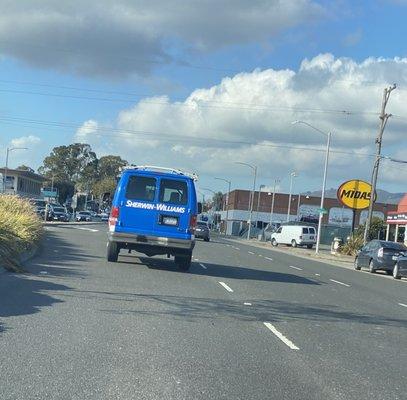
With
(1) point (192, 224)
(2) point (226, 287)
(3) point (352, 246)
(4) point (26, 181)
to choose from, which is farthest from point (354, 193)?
(4) point (26, 181)

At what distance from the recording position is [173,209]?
58.3 feet

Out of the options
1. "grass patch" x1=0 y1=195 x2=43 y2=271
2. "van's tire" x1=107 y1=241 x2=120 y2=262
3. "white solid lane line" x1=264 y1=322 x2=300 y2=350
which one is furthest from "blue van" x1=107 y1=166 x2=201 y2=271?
"white solid lane line" x1=264 y1=322 x2=300 y2=350

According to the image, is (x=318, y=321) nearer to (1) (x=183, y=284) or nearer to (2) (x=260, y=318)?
(2) (x=260, y=318)

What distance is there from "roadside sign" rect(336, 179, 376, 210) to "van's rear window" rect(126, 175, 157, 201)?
115 feet

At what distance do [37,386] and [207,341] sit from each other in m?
3.02

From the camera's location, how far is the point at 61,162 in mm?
126812

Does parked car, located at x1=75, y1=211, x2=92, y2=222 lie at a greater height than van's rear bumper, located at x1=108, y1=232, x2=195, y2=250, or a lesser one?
lesser

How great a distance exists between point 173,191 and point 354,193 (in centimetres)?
3563

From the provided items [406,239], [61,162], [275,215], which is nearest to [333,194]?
[275,215]

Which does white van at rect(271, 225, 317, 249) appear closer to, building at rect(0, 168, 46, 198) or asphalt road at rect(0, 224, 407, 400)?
asphalt road at rect(0, 224, 407, 400)

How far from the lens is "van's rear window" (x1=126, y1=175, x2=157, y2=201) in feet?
58.3

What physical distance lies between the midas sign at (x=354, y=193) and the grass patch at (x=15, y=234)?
102ft

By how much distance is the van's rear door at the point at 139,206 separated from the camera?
1756cm

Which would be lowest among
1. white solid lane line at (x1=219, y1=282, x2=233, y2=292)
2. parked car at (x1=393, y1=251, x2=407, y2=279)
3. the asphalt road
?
the asphalt road
